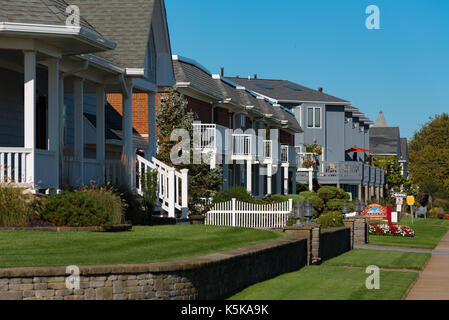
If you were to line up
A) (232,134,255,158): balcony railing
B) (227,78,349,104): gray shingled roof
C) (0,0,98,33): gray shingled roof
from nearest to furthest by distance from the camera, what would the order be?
(0,0,98,33): gray shingled roof < (232,134,255,158): balcony railing < (227,78,349,104): gray shingled roof

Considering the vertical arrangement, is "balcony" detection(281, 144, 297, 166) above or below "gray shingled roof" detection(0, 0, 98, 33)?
below

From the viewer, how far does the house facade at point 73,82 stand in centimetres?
1541

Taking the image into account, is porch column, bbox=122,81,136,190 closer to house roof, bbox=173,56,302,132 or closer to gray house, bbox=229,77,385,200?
house roof, bbox=173,56,302,132

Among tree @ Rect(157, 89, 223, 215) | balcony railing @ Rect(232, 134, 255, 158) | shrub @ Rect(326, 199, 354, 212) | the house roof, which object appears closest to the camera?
tree @ Rect(157, 89, 223, 215)

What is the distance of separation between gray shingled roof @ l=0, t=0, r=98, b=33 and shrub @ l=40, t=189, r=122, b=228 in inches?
135

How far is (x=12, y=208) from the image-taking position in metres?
14.2

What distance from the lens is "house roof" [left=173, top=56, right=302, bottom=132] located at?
32562 mm

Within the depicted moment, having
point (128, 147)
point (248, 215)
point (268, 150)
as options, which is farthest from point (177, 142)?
point (268, 150)

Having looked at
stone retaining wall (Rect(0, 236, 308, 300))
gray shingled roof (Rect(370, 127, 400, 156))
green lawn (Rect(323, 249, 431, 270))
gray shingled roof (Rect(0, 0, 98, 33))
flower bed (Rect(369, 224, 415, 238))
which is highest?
gray shingled roof (Rect(0, 0, 98, 33))

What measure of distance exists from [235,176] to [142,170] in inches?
743

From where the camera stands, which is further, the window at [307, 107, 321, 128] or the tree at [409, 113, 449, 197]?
the tree at [409, 113, 449, 197]

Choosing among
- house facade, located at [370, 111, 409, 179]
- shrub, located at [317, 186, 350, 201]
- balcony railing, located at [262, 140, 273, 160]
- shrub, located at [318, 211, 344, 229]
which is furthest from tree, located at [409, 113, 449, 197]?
shrub, located at [318, 211, 344, 229]
